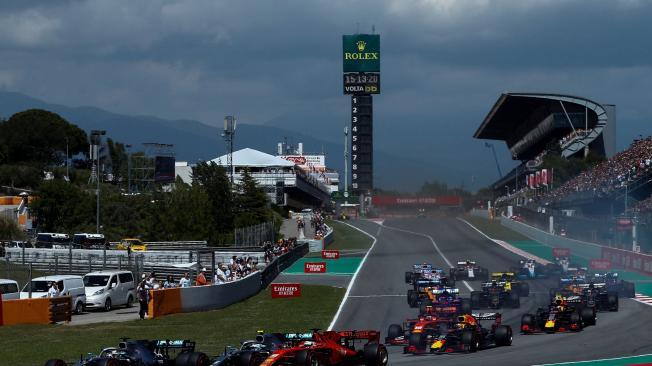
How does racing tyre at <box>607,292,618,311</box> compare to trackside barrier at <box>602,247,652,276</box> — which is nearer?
racing tyre at <box>607,292,618,311</box>

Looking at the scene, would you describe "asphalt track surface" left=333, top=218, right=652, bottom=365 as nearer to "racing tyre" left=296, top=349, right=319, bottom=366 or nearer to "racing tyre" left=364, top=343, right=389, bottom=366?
"racing tyre" left=364, top=343, right=389, bottom=366

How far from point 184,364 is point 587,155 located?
348 feet

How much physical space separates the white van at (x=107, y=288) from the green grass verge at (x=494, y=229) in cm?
5273

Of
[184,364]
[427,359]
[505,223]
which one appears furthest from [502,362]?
[505,223]

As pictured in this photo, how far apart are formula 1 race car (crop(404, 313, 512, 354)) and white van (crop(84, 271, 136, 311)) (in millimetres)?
18696

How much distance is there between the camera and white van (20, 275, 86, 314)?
125 feet

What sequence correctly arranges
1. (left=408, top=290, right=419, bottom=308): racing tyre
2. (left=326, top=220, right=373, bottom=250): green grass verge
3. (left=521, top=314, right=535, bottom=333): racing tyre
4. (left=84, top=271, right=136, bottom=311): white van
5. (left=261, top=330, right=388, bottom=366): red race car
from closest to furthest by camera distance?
1. (left=261, top=330, right=388, bottom=366): red race car
2. (left=521, top=314, right=535, bottom=333): racing tyre
3. (left=408, top=290, right=419, bottom=308): racing tyre
4. (left=84, top=271, right=136, bottom=311): white van
5. (left=326, top=220, right=373, bottom=250): green grass verge

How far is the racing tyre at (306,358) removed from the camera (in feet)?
65.7

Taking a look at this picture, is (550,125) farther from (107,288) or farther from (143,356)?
(143,356)

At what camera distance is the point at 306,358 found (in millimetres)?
20094

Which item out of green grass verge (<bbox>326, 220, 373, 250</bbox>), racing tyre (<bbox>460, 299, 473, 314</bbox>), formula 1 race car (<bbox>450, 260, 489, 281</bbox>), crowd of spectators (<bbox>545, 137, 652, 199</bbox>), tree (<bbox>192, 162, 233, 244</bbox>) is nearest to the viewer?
racing tyre (<bbox>460, 299, 473, 314</bbox>)

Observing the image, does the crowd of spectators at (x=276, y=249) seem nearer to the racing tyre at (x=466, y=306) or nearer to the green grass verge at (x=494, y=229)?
the racing tyre at (x=466, y=306)

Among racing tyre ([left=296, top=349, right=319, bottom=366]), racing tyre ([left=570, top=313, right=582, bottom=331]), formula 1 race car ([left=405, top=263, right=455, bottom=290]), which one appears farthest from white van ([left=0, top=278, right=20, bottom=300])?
racing tyre ([left=570, top=313, right=582, bottom=331])

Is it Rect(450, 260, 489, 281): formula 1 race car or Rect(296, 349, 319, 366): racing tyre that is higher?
Rect(450, 260, 489, 281): formula 1 race car
